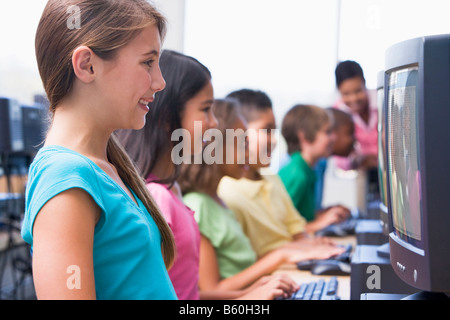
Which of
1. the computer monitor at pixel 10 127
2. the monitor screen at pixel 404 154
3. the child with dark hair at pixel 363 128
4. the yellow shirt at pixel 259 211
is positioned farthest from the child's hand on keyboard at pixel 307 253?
the computer monitor at pixel 10 127

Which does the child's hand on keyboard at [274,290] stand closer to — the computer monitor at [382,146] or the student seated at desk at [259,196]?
the computer monitor at [382,146]

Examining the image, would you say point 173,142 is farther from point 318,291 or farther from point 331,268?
point 331,268

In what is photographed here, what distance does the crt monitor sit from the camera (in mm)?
671

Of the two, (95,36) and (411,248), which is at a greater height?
(95,36)

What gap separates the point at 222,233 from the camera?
1548 mm

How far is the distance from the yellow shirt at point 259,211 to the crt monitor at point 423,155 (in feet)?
3.93

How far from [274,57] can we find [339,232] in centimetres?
143

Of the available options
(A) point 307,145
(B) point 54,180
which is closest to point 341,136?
(A) point 307,145

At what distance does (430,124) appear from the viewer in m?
0.67

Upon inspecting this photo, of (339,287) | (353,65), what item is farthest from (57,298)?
(353,65)

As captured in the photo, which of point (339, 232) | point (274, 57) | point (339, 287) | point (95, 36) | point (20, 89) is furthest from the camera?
point (20, 89)

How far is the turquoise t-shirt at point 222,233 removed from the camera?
153cm

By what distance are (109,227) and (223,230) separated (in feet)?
2.90
